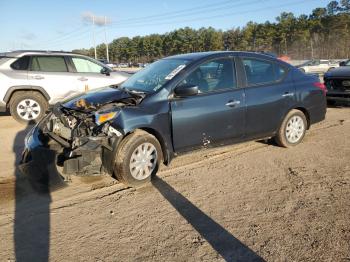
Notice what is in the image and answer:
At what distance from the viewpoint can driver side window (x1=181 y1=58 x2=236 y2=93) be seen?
504cm

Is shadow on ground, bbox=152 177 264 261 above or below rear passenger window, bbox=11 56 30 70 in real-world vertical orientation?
below

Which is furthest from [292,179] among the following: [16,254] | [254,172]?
[16,254]

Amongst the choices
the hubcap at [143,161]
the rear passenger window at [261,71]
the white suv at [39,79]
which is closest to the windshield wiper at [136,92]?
the hubcap at [143,161]

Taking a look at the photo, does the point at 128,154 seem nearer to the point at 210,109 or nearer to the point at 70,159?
the point at 70,159

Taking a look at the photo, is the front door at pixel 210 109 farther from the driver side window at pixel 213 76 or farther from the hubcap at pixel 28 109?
the hubcap at pixel 28 109

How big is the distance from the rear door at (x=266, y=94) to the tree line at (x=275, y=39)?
37.8 metres

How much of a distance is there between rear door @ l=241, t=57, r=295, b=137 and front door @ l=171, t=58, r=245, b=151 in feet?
0.72

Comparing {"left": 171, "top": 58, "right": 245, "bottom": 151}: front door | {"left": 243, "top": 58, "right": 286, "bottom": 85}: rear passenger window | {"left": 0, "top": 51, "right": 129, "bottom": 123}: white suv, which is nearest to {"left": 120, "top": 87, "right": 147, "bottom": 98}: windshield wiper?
{"left": 171, "top": 58, "right": 245, "bottom": 151}: front door

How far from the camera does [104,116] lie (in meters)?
4.43

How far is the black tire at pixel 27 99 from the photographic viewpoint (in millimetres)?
8512

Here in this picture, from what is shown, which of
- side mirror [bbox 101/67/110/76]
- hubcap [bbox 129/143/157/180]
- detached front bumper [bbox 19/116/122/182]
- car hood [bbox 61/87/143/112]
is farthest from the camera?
side mirror [bbox 101/67/110/76]

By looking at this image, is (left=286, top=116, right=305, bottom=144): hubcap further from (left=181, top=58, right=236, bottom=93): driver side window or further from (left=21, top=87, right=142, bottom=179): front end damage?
(left=21, top=87, right=142, bottom=179): front end damage

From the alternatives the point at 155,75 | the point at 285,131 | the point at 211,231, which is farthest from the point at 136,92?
the point at 285,131

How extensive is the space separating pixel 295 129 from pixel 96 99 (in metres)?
3.51
